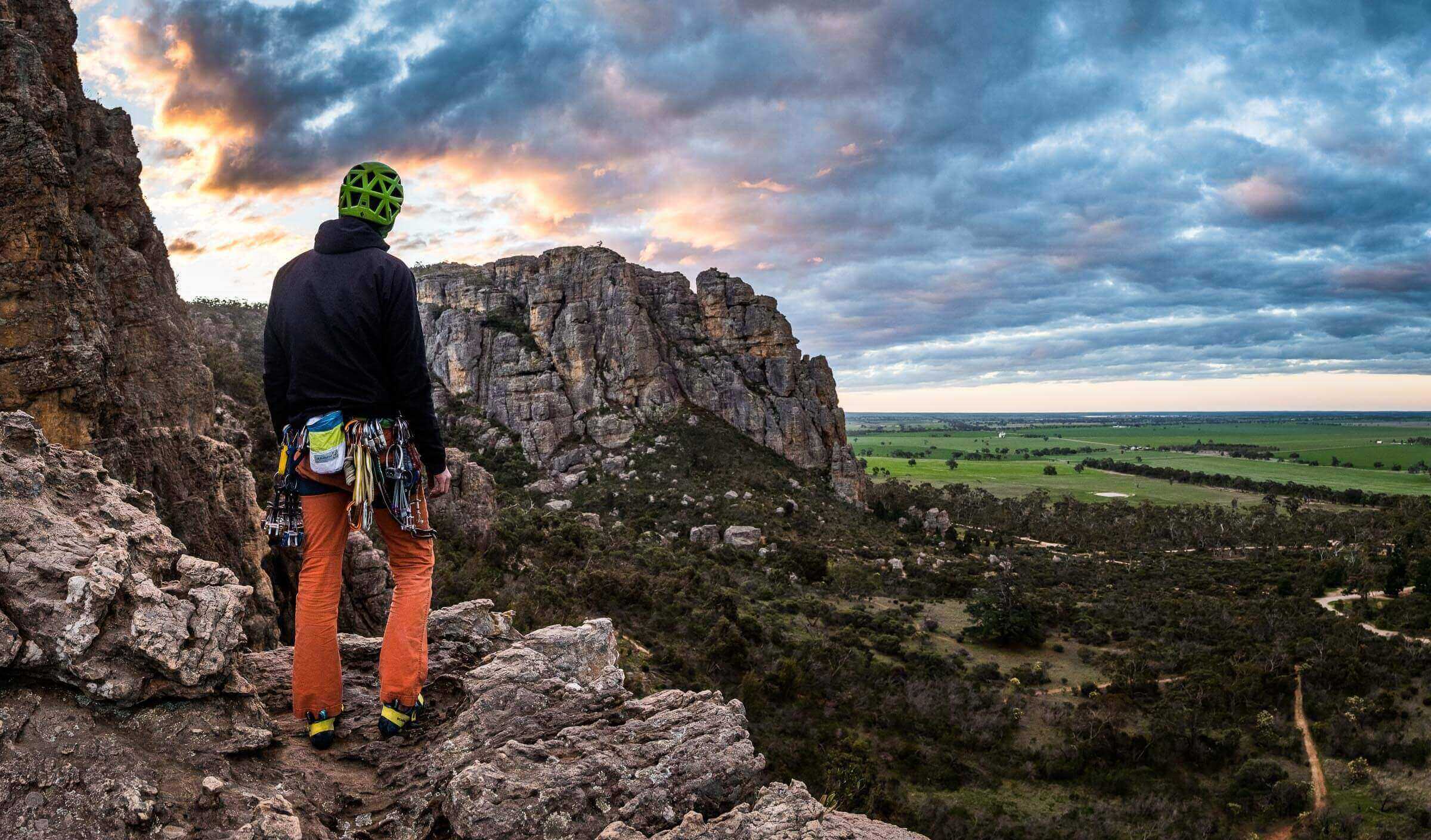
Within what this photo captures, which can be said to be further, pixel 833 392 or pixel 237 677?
pixel 833 392

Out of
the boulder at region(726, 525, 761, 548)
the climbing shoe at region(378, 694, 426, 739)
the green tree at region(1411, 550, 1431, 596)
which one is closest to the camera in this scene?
the climbing shoe at region(378, 694, 426, 739)

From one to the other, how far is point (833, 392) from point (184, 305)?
230ft

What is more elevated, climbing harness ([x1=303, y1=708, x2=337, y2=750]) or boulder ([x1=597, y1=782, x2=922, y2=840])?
climbing harness ([x1=303, y1=708, x2=337, y2=750])

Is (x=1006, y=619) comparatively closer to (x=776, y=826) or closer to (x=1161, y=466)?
(x=776, y=826)

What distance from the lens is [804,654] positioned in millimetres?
27672

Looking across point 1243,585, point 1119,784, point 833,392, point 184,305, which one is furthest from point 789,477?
point 184,305

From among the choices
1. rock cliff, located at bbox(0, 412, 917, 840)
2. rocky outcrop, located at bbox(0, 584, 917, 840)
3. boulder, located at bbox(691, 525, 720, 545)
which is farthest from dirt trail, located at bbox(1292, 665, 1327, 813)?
boulder, located at bbox(691, 525, 720, 545)

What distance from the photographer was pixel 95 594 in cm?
332

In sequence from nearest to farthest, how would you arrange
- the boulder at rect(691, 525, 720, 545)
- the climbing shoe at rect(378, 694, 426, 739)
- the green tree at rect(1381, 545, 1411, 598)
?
the climbing shoe at rect(378, 694, 426, 739) < the green tree at rect(1381, 545, 1411, 598) < the boulder at rect(691, 525, 720, 545)

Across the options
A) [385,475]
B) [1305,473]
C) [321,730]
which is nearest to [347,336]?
[385,475]

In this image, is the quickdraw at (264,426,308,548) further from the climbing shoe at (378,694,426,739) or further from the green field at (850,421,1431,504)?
the green field at (850,421,1431,504)

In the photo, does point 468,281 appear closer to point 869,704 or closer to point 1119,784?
point 869,704

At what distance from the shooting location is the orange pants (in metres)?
3.97

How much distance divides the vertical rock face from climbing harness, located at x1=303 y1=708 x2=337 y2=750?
2.61m
